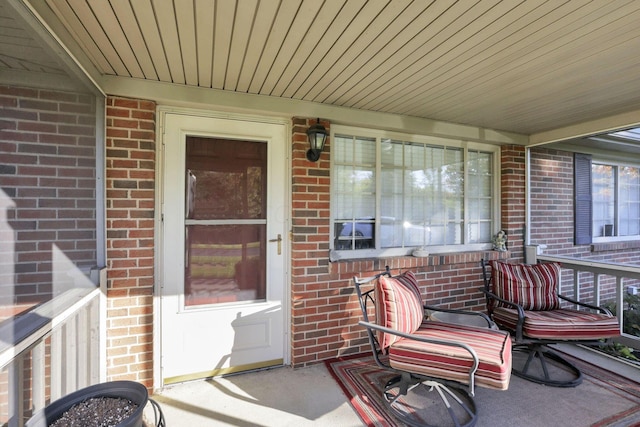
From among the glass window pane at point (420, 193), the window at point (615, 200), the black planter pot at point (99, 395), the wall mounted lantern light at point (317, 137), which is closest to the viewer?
the black planter pot at point (99, 395)

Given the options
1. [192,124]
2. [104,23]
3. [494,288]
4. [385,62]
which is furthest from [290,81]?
[494,288]

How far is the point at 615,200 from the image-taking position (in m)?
4.52

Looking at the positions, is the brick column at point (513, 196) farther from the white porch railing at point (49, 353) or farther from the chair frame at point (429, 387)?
the white porch railing at point (49, 353)

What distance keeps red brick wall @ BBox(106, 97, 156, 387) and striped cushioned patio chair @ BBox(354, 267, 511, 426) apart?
169cm

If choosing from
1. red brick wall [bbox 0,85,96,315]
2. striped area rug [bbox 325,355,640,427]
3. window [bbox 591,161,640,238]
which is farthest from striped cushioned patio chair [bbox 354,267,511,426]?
window [bbox 591,161,640,238]

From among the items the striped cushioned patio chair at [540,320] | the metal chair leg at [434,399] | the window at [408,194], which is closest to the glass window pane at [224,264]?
the window at [408,194]

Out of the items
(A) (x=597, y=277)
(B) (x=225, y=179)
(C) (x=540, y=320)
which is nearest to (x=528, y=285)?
(C) (x=540, y=320)

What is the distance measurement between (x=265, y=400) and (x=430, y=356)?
4.14 ft

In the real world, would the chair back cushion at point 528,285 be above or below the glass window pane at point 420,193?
below

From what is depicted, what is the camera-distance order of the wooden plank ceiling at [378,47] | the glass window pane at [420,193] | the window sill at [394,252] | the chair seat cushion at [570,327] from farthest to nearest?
the glass window pane at [420,193] → the window sill at [394,252] → the chair seat cushion at [570,327] → the wooden plank ceiling at [378,47]

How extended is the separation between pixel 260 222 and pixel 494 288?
2.38m

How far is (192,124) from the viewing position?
8.09 feet

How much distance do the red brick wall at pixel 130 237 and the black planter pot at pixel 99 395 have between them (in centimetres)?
76

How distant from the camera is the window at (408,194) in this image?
3.03 meters
